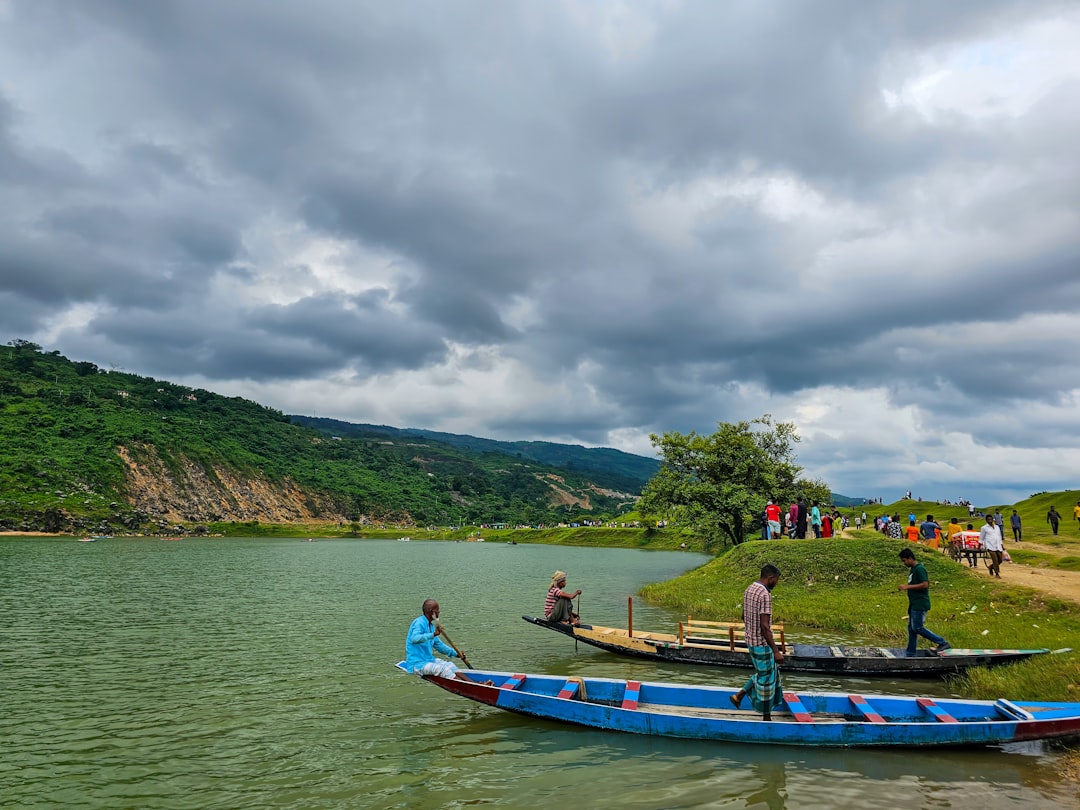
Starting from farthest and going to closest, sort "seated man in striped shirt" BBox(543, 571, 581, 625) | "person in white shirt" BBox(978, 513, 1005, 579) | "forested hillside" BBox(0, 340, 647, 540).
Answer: "forested hillside" BBox(0, 340, 647, 540)
"person in white shirt" BBox(978, 513, 1005, 579)
"seated man in striped shirt" BBox(543, 571, 581, 625)

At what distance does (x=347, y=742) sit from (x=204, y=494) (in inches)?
6066

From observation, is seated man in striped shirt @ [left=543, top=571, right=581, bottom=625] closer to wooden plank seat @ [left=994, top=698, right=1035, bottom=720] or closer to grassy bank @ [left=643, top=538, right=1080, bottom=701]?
grassy bank @ [left=643, top=538, right=1080, bottom=701]

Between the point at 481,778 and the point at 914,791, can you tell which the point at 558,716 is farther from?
the point at 914,791

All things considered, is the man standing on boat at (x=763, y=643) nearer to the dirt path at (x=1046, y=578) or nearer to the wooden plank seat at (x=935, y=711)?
the wooden plank seat at (x=935, y=711)

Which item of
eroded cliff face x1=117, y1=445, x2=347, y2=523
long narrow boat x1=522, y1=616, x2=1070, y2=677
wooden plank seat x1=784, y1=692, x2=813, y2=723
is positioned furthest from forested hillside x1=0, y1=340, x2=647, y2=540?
wooden plank seat x1=784, y1=692, x2=813, y2=723

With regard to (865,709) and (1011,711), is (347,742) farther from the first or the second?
(1011,711)

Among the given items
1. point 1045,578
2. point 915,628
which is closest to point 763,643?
point 915,628

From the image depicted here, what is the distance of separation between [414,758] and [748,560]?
30778 millimetres

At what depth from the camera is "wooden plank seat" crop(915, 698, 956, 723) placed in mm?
13406

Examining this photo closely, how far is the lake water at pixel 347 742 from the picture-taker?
37.7 feet

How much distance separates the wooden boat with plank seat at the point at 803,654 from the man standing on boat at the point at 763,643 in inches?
260

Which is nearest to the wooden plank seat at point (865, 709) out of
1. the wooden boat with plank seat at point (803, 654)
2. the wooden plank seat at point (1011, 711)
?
the wooden plank seat at point (1011, 711)

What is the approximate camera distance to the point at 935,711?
13.8 m

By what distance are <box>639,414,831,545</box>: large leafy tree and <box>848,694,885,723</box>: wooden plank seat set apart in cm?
3640
